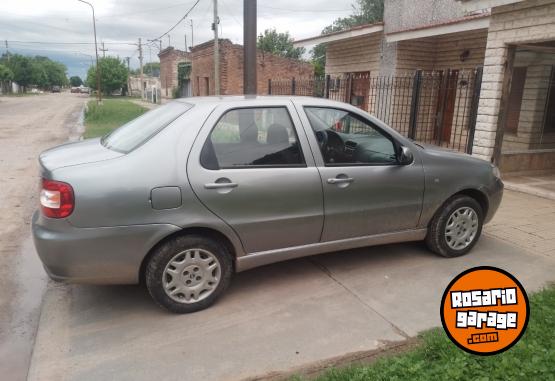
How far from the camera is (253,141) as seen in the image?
139 inches

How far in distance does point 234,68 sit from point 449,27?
12.6m

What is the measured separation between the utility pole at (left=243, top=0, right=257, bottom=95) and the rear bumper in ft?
14.0

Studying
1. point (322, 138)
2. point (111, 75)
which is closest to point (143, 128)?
point (322, 138)

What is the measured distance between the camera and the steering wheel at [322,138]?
149 inches

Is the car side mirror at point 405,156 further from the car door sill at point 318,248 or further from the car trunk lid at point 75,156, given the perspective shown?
the car trunk lid at point 75,156

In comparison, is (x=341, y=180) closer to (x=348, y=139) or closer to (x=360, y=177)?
(x=360, y=177)

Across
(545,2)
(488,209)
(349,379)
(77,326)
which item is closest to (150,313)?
(77,326)

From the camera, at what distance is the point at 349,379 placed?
255cm

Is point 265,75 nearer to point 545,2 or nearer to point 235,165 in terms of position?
point 545,2

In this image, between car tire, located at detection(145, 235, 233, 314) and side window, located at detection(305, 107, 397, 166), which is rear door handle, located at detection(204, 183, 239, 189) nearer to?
car tire, located at detection(145, 235, 233, 314)

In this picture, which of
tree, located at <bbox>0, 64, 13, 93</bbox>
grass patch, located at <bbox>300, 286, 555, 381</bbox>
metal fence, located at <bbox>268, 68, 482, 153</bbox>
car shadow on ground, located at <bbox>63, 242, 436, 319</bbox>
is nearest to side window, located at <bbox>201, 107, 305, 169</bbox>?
car shadow on ground, located at <bbox>63, 242, 436, 319</bbox>

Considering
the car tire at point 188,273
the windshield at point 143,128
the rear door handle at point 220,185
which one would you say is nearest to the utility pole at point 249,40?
the windshield at point 143,128

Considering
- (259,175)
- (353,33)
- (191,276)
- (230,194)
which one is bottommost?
(191,276)

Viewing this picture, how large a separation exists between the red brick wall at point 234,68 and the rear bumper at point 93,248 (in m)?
17.2
